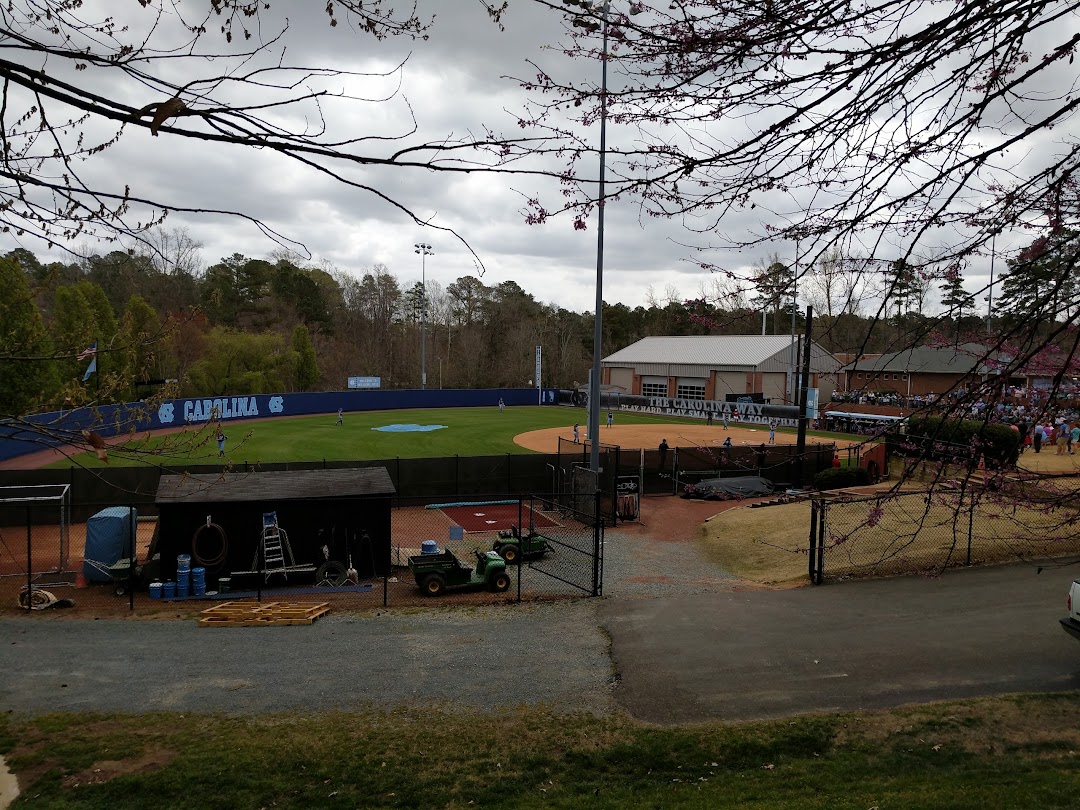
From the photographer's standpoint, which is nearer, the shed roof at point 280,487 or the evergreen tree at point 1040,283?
the evergreen tree at point 1040,283

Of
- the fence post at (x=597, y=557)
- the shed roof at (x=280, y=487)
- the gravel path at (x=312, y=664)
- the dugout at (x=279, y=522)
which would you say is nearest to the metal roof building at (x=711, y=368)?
the fence post at (x=597, y=557)

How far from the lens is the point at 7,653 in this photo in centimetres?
1141

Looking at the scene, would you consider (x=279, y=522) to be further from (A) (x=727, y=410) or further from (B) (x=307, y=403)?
(A) (x=727, y=410)

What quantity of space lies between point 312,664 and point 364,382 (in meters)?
66.2

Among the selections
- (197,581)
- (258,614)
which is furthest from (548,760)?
(197,581)

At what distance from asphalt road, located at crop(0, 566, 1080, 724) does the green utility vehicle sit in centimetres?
350

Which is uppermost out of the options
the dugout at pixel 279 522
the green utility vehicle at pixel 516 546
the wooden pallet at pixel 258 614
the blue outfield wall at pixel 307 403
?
the blue outfield wall at pixel 307 403

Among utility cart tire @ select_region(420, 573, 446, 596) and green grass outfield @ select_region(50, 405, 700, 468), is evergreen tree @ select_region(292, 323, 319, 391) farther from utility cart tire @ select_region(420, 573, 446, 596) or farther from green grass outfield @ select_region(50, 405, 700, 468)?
utility cart tire @ select_region(420, 573, 446, 596)

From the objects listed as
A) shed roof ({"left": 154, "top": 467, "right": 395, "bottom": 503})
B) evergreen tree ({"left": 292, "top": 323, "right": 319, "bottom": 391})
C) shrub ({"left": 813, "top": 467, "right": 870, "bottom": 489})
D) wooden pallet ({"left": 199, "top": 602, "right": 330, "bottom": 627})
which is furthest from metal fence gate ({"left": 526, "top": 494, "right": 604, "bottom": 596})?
evergreen tree ({"left": 292, "top": 323, "right": 319, "bottom": 391})

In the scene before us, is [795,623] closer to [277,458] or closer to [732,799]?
[732,799]

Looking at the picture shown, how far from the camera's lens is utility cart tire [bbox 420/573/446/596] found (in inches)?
610

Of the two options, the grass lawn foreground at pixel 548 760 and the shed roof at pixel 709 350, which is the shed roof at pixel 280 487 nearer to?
the grass lawn foreground at pixel 548 760

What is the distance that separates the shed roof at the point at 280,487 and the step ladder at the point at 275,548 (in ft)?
2.21

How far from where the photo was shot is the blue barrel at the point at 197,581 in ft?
50.9
